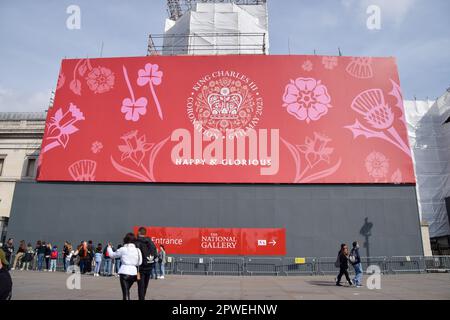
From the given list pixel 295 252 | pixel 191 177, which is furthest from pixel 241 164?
pixel 295 252

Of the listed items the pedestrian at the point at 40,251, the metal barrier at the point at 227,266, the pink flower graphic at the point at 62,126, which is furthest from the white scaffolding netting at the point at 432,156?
the pedestrian at the point at 40,251

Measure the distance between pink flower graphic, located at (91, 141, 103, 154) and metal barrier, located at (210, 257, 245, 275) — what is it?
10513mm

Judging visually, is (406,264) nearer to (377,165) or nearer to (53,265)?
(377,165)

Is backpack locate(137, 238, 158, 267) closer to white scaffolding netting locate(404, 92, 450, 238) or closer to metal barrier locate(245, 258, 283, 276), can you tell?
metal barrier locate(245, 258, 283, 276)

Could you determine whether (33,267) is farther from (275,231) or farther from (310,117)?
(310,117)

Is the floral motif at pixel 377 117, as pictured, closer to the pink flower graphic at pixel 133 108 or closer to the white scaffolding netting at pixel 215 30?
the white scaffolding netting at pixel 215 30

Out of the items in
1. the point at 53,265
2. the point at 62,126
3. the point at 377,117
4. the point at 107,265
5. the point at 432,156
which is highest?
the point at 377,117

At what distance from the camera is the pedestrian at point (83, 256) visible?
17984 millimetres

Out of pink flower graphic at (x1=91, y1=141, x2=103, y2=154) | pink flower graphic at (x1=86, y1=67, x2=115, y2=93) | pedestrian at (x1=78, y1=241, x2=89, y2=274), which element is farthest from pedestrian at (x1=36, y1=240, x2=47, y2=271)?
pink flower graphic at (x1=86, y1=67, x2=115, y2=93)

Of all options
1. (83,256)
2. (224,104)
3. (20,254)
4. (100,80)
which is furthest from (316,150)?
(20,254)

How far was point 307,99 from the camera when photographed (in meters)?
22.8

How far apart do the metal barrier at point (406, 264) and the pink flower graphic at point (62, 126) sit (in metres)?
22.2

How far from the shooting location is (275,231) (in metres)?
20.8

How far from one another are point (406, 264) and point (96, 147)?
69.0 feet
